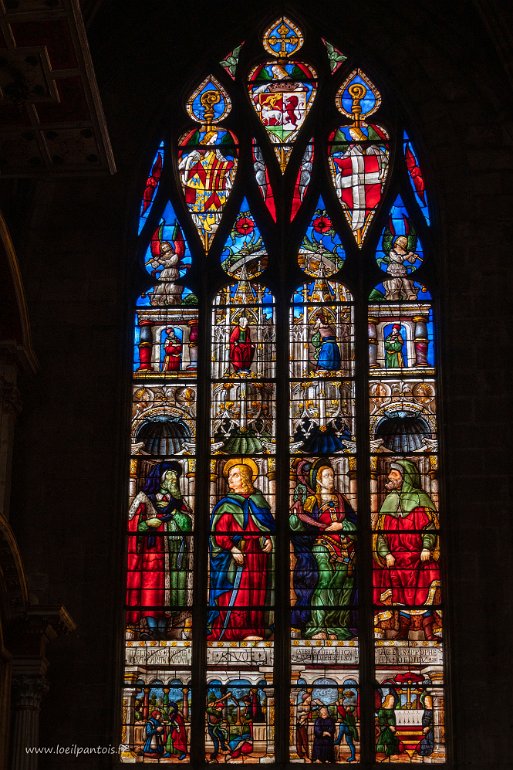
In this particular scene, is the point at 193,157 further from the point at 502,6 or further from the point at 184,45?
the point at 502,6

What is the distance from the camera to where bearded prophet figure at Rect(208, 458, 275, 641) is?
15555mm

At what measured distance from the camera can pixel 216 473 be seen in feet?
52.9

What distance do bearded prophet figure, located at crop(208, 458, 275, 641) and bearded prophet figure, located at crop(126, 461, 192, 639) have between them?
1.04 ft

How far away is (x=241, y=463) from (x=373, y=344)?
71.9 inches

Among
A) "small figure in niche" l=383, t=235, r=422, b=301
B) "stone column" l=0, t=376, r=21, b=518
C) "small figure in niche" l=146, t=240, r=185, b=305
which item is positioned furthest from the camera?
"small figure in niche" l=146, t=240, r=185, b=305

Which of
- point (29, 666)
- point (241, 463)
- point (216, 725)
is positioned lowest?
point (216, 725)

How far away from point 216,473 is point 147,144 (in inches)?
150

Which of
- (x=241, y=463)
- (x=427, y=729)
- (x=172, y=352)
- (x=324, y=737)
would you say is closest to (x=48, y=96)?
(x=172, y=352)

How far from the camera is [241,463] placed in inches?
635

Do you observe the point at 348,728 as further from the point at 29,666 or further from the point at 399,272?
the point at 399,272

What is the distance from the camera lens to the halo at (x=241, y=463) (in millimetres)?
16109

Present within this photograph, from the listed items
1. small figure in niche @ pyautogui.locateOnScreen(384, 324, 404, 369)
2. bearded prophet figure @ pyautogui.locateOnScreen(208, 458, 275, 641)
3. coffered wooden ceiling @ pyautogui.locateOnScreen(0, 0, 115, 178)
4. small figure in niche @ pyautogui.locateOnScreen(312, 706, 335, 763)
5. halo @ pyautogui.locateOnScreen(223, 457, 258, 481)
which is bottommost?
small figure in niche @ pyautogui.locateOnScreen(312, 706, 335, 763)

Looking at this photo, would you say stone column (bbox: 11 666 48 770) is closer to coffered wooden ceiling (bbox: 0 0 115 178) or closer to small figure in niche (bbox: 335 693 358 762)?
small figure in niche (bbox: 335 693 358 762)

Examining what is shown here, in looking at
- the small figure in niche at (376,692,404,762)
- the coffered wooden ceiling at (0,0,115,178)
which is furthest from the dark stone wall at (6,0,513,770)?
the coffered wooden ceiling at (0,0,115,178)
